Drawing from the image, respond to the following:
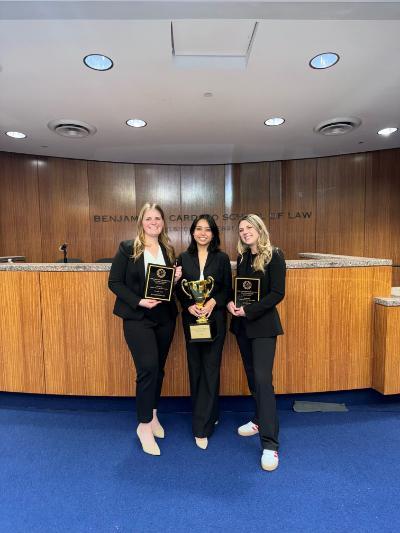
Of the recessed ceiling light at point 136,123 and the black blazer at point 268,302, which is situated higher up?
the recessed ceiling light at point 136,123

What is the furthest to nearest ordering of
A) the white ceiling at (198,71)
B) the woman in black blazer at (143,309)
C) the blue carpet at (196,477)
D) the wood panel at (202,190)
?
1. the wood panel at (202,190)
2. the white ceiling at (198,71)
3. the woman in black blazer at (143,309)
4. the blue carpet at (196,477)

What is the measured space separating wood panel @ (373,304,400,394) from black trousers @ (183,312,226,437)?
4.24 ft

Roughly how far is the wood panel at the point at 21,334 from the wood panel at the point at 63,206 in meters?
3.65

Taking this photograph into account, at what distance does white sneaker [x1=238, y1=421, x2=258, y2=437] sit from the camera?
2.03m

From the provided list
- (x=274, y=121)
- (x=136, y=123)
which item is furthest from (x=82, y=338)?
(x=274, y=121)

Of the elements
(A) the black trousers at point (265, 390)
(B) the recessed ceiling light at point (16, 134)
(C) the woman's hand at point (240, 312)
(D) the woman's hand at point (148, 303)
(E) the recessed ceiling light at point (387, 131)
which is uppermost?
(B) the recessed ceiling light at point (16, 134)

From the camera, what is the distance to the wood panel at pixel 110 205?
19.2ft

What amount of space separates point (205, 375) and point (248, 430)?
52cm

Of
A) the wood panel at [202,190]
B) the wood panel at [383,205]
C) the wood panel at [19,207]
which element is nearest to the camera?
the wood panel at [19,207]

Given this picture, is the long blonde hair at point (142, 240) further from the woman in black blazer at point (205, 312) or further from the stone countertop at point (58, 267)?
the stone countertop at point (58, 267)

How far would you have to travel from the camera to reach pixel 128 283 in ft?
6.02

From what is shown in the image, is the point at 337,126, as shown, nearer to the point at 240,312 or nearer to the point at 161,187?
the point at 161,187

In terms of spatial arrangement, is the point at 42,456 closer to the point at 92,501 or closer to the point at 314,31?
the point at 92,501

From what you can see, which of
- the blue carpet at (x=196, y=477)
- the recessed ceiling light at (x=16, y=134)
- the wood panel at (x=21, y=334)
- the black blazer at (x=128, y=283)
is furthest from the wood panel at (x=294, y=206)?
the wood panel at (x=21, y=334)
